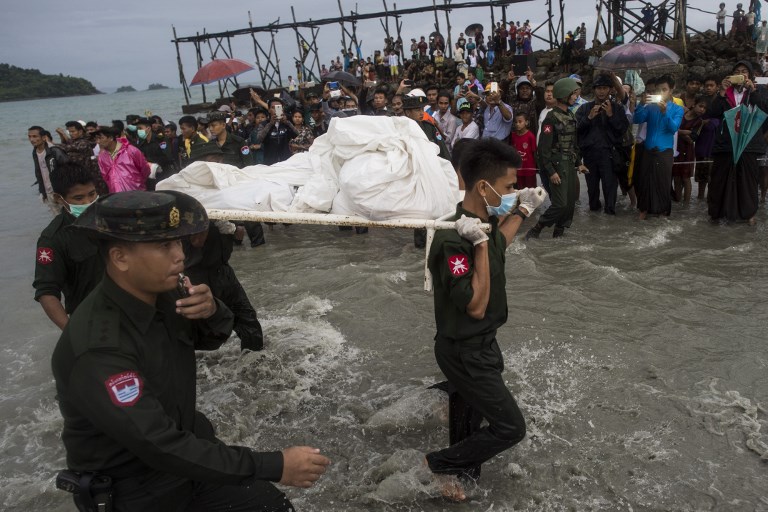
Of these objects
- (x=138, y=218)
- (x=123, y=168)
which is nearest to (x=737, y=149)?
(x=138, y=218)

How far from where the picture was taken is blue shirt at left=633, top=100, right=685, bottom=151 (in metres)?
6.36

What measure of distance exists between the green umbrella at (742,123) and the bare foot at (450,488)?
5296 mm

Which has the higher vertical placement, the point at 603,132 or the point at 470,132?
the point at 470,132

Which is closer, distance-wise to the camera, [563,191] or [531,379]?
[531,379]

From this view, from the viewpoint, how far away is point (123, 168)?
7031 millimetres

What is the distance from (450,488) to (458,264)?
1075 millimetres

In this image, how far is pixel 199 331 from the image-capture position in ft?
6.73

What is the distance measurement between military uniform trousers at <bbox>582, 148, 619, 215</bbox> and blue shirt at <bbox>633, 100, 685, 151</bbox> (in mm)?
451

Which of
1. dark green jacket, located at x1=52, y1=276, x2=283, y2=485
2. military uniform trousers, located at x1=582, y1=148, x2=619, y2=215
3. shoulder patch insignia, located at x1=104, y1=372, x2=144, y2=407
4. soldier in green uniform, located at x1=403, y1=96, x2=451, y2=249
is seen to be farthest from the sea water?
shoulder patch insignia, located at x1=104, y1=372, x2=144, y2=407

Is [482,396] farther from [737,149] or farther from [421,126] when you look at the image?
[737,149]

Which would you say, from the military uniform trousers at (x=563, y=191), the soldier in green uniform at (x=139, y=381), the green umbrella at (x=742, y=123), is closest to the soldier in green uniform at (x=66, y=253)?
the soldier in green uniform at (x=139, y=381)

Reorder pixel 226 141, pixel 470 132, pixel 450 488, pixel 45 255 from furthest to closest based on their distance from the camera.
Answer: pixel 470 132 → pixel 226 141 → pixel 45 255 → pixel 450 488

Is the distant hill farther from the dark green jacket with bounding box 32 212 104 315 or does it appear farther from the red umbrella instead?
the dark green jacket with bounding box 32 212 104 315

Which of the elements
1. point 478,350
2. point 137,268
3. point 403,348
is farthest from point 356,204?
point 137,268
